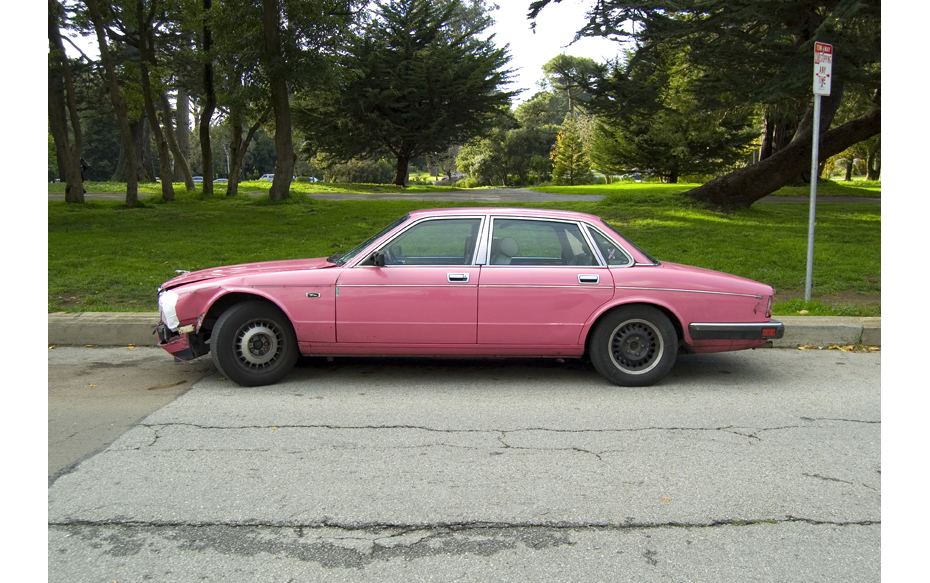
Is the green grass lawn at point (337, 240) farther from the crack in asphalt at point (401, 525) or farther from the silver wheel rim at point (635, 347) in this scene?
the crack in asphalt at point (401, 525)

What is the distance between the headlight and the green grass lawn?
99.2 inches

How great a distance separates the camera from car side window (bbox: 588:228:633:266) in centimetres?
607

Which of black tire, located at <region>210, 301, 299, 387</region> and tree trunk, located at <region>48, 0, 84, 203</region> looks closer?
black tire, located at <region>210, 301, 299, 387</region>

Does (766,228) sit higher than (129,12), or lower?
lower

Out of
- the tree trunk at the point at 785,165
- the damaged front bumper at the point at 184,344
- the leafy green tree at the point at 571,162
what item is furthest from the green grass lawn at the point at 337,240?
the leafy green tree at the point at 571,162

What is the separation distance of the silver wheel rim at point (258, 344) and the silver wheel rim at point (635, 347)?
2.64 m

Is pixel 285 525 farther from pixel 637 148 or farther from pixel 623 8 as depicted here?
pixel 637 148

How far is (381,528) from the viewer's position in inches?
134

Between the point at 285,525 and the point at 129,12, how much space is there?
72.8 ft

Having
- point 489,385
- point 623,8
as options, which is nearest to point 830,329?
point 489,385

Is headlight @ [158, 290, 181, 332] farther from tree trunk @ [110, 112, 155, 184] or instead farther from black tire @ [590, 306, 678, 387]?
tree trunk @ [110, 112, 155, 184]

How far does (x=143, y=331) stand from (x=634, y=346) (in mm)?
4731

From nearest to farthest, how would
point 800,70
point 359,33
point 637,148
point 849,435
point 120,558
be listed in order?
point 120,558 → point 849,435 → point 800,70 → point 359,33 → point 637,148

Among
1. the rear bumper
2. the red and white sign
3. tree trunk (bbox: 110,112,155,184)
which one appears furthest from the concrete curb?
tree trunk (bbox: 110,112,155,184)
